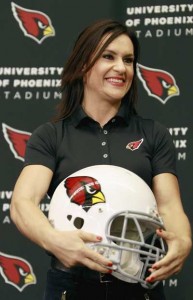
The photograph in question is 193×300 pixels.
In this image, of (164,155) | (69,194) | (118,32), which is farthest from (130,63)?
(69,194)

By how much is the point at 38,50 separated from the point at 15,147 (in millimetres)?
405

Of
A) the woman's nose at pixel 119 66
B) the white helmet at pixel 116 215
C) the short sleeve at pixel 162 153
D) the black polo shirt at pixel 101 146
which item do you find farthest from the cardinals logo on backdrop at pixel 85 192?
the woman's nose at pixel 119 66

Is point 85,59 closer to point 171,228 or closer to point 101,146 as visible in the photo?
point 101,146

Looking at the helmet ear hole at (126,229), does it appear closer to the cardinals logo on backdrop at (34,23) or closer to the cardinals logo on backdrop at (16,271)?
the cardinals logo on backdrop at (16,271)

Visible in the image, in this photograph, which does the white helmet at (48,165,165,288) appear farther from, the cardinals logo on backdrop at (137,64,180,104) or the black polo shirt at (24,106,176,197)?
the cardinals logo on backdrop at (137,64,180,104)

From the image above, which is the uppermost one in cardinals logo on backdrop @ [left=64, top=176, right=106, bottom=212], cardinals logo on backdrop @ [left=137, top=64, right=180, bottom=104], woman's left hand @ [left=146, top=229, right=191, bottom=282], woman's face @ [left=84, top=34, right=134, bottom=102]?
woman's face @ [left=84, top=34, right=134, bottom=102]

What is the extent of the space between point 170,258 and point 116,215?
164 mm

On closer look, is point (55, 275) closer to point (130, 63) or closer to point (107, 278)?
point (107, 278)

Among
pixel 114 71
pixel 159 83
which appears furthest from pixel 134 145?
pixel 159 83

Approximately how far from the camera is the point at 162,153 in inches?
72.8

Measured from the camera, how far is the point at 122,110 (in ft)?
6.31

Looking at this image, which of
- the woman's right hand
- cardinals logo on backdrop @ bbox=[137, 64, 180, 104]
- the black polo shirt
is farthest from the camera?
cardinals logo on backdrop @ bbox=[137, 64, 180, 104]

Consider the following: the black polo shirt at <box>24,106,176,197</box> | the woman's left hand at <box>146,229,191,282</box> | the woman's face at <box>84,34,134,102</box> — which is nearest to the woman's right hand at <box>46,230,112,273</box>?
the woman's left hand at <box>146,229,191,282</box>

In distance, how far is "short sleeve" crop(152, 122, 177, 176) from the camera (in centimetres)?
183
